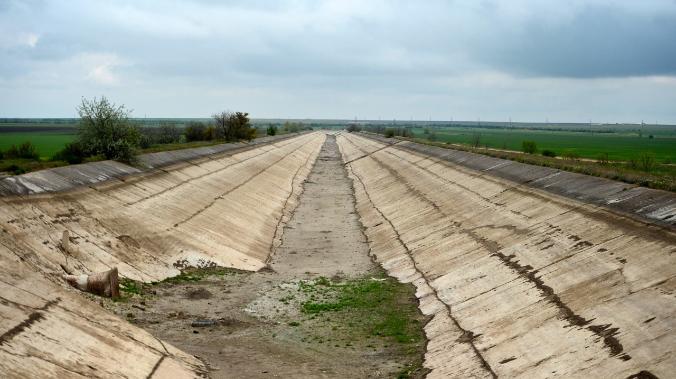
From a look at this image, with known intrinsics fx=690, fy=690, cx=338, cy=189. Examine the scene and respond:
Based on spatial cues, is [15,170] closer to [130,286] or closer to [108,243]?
[108,243]

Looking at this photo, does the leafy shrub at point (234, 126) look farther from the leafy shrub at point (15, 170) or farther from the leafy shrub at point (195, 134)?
the leafy shrub at point (15, 170)

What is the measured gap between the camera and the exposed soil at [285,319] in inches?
642

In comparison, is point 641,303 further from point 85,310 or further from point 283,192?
point 283,192

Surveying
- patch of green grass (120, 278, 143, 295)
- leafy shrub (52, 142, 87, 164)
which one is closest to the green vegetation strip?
patch of green grass (120, 278, 143, 295)

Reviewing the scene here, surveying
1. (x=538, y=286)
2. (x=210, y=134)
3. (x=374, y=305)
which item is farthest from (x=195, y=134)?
(x=538, y=286)

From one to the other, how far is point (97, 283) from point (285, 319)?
17.5 ft

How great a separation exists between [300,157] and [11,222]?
7194 cm

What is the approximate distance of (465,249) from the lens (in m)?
26.3

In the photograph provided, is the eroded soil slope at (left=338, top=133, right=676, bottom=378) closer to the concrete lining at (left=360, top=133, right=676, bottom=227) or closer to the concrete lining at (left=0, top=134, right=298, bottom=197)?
the concrete lining at (left=360, top=133, right=676, bottom=227)

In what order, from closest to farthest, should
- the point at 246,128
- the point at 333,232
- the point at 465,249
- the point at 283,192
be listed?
the point at 465,249 < the point at 333,232 < the point at 283,192 < the point at 246,128

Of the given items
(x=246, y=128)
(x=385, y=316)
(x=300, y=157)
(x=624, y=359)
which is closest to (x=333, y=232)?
(x=385, y=316)

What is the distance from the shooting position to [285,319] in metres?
20.0

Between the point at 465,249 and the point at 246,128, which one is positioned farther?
the point at 246,128

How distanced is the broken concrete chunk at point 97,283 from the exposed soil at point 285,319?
53cm
